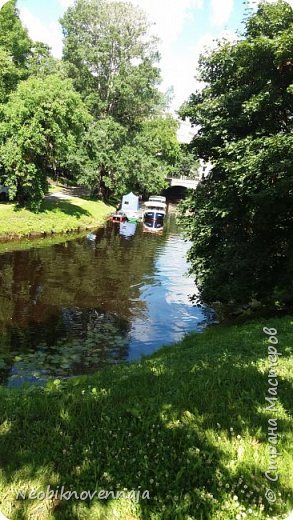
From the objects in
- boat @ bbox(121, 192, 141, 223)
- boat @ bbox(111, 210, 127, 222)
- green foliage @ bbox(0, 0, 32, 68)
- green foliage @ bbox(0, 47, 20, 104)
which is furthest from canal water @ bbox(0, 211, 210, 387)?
green foliage @ bbox(0, 0, 32, 68)

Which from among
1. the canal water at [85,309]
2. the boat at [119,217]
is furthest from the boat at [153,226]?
the canal water at [85,309]

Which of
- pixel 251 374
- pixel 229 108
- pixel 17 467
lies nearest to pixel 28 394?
pixel 17 467

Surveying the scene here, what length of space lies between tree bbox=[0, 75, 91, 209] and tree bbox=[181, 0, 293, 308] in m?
18.7

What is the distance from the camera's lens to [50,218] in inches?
1471

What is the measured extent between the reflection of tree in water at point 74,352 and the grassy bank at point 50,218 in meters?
16.6

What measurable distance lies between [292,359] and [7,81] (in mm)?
38673

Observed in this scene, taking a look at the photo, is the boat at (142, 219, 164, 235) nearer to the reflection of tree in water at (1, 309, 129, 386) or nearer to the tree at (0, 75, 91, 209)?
the tree at (0, 75, 91, 209)

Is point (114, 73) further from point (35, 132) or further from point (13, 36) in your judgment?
point (35, 132)

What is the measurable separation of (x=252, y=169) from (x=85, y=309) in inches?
400

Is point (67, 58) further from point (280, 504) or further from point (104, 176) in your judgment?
point (280, 504)

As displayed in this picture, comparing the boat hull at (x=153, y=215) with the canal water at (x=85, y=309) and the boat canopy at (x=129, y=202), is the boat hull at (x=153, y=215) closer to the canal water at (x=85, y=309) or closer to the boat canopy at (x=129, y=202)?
the boat canopy at (x=129, y=202)

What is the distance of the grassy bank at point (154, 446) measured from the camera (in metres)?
3.96

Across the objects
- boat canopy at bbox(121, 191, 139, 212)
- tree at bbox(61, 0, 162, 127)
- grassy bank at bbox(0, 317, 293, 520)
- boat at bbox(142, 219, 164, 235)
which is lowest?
boat at bbox(142, 219, 164, 235)

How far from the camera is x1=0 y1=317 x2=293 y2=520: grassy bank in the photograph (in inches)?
156
